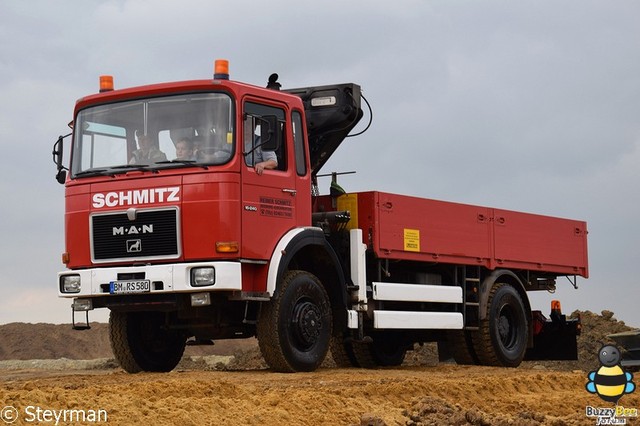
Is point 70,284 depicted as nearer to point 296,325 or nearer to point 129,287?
point 129,287

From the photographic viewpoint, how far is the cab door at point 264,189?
1369cm

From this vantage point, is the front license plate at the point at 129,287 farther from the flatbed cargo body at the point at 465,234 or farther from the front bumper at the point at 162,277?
the flatbed cargo body at the point at 465,234

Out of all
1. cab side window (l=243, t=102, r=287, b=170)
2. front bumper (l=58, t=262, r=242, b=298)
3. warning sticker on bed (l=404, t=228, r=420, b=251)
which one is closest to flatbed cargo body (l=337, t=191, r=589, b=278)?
warning sticker on bed (l=404, t=228, r=420, b=251)

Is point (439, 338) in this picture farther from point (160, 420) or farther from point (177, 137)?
point (160, 420)

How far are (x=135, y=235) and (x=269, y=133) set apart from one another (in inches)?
80.5

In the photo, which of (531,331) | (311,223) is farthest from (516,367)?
(311,223)

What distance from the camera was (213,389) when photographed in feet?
37.0

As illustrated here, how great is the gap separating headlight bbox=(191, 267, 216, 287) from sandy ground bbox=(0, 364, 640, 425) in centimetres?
111

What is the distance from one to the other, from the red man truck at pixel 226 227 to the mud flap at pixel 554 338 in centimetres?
389

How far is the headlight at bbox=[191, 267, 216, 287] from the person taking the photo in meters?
13.3

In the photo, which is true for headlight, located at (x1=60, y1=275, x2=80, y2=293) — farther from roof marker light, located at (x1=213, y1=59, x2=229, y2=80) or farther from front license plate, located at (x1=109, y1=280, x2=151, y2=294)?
roof marker light, located at (x1=213, y1=59, x2=229, y2=80)

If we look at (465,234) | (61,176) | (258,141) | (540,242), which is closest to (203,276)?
(258,141)

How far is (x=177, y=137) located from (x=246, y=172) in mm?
988

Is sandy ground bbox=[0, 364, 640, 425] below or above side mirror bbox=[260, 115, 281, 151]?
below
